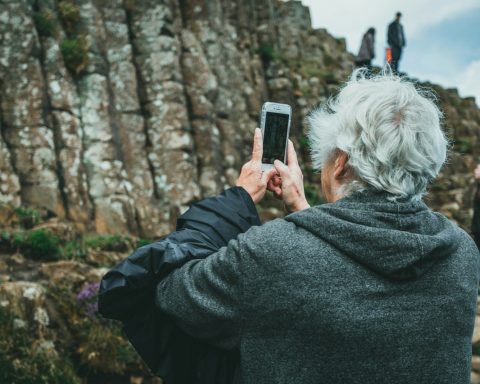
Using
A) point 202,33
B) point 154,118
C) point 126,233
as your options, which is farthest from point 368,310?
point 202,33

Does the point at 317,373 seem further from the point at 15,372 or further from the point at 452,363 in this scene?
the point at 15,372

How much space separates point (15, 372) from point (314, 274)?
442 cm

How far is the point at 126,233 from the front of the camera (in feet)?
31.0

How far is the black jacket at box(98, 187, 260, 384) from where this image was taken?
1833 mm

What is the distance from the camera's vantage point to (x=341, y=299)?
5.40ft

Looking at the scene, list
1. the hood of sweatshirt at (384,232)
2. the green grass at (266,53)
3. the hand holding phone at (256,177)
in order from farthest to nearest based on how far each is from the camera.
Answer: the green grass at (266,53) < the hand holding phone at (256,177) < the hood of sweatshirt at (384,232)

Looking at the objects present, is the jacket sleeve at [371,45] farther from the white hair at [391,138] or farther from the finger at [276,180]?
the white hair at [391,138]

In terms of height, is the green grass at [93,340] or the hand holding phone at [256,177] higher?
the hand holding phone at [256,177]

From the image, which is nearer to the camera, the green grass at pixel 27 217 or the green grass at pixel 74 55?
the green grass at pixel 27 217

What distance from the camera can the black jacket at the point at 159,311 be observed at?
1.83 metres

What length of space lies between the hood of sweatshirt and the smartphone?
1.91ft

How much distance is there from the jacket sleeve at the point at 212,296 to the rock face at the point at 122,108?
23.0ft

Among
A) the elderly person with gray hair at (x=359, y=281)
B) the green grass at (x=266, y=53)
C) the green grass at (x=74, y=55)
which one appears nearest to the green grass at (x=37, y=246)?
the green grass at (x=74, y=55)

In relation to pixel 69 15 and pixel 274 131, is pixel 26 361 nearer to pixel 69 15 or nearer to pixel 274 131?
pixel 274 131
